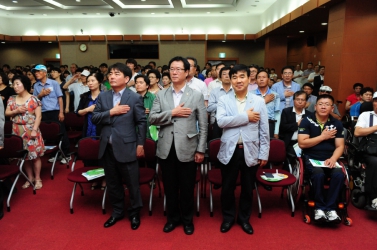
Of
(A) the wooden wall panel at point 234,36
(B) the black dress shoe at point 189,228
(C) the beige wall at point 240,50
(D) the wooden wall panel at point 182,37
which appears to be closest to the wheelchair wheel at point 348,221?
(B) the black dress shoe at point 189,228

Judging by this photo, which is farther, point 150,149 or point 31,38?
point 31,38

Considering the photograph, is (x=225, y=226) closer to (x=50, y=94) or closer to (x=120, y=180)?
(x=120, y=180)

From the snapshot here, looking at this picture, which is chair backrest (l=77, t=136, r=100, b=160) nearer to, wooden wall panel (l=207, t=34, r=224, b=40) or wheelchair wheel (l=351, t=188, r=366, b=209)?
wheelchair wheel (l=351, t=188, r=366, b=209)

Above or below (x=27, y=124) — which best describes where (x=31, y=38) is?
above

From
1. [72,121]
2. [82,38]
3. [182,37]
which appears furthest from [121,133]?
[82,38]

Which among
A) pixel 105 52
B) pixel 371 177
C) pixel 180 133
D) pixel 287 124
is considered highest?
pixel 105 52

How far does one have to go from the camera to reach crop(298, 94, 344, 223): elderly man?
296cm

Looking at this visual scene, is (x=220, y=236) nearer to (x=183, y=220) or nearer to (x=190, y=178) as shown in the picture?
(x=183, y=220)

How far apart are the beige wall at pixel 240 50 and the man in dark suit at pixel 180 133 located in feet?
38.8

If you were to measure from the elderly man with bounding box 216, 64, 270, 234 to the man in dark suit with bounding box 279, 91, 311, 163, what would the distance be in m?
1.52

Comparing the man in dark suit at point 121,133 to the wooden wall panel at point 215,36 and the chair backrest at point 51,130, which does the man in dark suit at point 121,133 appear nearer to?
the chair backrest at point 51,130

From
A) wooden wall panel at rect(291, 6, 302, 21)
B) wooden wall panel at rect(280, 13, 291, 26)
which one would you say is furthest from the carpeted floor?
Answer: wooden wall panel at rect(280, 13, 291, 26)

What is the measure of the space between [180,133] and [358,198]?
247 cm

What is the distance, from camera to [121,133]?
276 centimetres
